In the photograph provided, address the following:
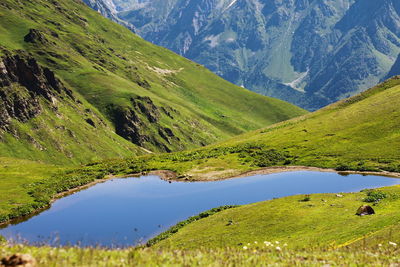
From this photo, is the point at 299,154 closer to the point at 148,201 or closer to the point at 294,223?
the point at 148,201

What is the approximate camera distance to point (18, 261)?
1137 cm

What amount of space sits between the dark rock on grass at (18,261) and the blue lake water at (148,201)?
122 ft

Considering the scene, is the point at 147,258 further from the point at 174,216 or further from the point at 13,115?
the point at 13,115

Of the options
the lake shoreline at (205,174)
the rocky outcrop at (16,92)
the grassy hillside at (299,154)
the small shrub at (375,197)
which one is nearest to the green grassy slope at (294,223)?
the small shrub at (375,197)

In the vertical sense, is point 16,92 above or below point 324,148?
above

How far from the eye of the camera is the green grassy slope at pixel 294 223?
36.0 m

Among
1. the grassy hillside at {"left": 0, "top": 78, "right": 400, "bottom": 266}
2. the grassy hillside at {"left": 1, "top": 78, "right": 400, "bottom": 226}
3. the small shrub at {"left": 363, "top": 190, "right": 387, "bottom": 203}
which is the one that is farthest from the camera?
the grassy hillside at {"left": 1, "top": 78, "right": 400, "bottom": 226}

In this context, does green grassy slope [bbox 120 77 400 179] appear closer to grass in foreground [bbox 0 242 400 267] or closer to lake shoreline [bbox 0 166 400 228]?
lake shoreline [bbox 0 166 400 228]

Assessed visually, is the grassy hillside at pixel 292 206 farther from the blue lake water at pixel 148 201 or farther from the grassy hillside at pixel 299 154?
the blue lake water at pixel 148 201

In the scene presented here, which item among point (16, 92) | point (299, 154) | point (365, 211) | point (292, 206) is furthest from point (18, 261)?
point (16, 92)

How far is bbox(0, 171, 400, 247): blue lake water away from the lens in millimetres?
54719

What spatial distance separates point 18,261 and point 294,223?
3662cm

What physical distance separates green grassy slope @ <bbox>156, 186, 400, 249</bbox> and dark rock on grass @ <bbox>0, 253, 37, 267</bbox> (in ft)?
74.7

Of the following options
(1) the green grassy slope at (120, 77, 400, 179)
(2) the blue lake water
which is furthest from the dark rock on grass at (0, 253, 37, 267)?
(1) the green grassy slope at (120, 77, 400, 179)
